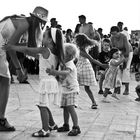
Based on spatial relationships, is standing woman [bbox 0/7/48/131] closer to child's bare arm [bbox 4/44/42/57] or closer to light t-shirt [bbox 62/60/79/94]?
child's bare arm [bbox 4/44/42/57]

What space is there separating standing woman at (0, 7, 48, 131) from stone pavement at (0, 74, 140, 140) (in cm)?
44

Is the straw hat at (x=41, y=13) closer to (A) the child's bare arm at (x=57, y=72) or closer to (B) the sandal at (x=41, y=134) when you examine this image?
(A) the child's bare arm at (x=57, y=72)

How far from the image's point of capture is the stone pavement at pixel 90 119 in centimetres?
507

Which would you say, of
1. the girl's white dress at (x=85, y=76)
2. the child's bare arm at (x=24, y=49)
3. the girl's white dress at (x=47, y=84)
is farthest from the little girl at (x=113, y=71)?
the child's bare arm at (x=24, y=49)

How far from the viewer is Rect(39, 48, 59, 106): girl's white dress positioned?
489 centimetres

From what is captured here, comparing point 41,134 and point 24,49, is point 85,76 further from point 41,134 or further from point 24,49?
point 24,49

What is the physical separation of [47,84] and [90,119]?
1618mm

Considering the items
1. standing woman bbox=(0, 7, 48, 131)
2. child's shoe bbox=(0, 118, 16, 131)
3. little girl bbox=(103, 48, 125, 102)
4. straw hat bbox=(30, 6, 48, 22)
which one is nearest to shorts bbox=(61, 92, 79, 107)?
standing woman bbox=(0, 7, 48, 131)

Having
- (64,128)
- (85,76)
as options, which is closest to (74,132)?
(64,128)

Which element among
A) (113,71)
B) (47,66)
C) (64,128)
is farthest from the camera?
(113,71)

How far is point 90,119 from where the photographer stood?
20.7ft

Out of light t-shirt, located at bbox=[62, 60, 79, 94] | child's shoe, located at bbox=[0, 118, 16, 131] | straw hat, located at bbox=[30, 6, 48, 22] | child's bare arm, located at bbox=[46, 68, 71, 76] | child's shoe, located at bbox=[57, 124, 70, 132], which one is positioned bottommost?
child's shoe, located at bbox=[57, 124, 70, 132]

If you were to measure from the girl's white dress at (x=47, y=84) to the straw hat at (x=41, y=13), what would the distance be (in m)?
0.43

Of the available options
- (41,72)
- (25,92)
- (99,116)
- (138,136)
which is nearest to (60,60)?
(41,72)
